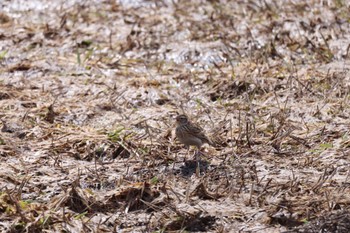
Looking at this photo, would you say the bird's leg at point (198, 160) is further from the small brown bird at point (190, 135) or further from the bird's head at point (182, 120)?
the bird's head at point (182, 120)

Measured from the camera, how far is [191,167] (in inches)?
327

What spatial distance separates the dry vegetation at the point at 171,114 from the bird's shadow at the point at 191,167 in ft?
0.08

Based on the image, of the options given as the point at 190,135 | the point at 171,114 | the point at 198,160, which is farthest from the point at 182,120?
the point at 171,114

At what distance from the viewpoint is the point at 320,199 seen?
7250 millimetres

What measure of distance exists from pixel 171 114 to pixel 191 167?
1574 mm

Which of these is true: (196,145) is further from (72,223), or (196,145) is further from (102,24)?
(102,24)

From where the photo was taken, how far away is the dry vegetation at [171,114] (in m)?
7.27

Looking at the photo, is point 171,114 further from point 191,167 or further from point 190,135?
point 191,167

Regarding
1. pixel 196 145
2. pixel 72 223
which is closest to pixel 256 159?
pixel 196 145

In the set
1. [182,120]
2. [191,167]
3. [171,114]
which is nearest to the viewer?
[191,167]

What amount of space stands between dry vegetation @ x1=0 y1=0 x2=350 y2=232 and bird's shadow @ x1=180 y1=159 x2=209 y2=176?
2 cm

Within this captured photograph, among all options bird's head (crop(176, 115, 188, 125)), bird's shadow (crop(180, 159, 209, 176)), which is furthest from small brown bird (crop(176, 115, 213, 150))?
bird's shadow (crop(180, 159, 209, 176))

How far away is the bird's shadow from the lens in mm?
8188

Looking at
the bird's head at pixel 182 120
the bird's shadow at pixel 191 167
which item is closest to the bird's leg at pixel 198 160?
the bird's shadow at pixel 191 167
